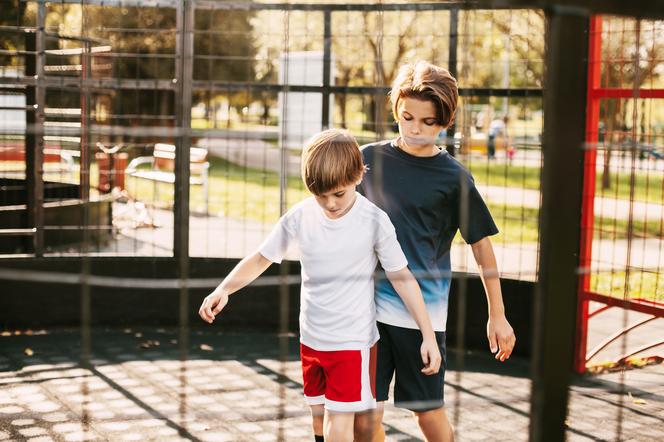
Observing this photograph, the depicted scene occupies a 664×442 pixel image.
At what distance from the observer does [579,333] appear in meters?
4.93

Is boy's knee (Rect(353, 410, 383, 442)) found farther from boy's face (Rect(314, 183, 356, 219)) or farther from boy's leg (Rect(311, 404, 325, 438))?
boy's face (Rect(314, 183, 356, 219))

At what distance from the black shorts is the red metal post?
203cm

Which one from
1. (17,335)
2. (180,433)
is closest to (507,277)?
(180,433)

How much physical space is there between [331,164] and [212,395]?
2.36m

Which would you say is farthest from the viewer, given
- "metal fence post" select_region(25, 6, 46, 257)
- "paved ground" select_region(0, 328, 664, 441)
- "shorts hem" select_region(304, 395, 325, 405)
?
"metal fence post" select_region(25, 6, 46, 257)

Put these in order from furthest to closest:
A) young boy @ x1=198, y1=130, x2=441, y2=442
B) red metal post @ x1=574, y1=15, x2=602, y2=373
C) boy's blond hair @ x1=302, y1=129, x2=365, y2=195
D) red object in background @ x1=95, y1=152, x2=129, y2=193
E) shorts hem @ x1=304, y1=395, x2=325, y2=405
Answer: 1. red object in background @ x1=95, y1=152, x2=129, y2=193
2. red metal post @ x1=574, y1=15, x2=602, y2=373
3. shorts hem @ x1=304, y1=395, x2=325, y2=405
4. young boy @ x1=198, y1=130, x2=441, y2=442
5. boy's blond hair @ x1=302, y1=129, x2=365, y2=195

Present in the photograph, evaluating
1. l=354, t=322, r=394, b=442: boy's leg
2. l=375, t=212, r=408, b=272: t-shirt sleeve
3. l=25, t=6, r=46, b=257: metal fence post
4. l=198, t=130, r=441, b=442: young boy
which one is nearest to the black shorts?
l=354, t=322, r=394, b=442: boy's leg

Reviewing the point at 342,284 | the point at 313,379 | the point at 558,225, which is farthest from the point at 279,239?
the point at 558,225

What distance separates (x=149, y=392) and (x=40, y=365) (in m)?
0.83

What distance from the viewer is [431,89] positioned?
278 cm

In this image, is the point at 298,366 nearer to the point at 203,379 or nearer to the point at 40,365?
the point at 203,379

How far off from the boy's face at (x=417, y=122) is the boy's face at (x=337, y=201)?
27cm

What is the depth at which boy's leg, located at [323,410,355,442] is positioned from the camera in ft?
8.91

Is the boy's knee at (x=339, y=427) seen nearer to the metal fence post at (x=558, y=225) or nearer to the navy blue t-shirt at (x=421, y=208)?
the navy blue t-shirt at (x=421, y=208)
